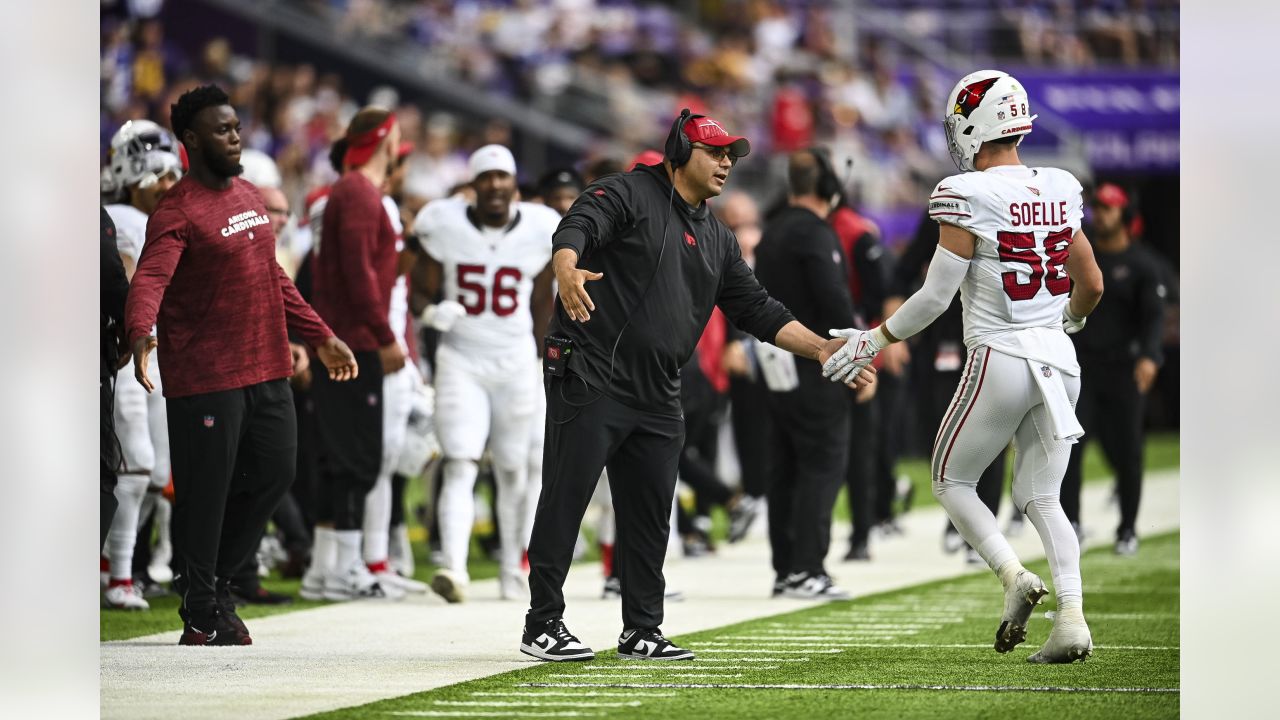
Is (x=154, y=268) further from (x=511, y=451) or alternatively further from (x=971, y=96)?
(x=971, y=96)

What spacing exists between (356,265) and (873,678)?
3.75 metres

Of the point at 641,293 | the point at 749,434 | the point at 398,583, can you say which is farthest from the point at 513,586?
the point at 749,434

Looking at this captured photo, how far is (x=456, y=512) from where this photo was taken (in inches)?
366

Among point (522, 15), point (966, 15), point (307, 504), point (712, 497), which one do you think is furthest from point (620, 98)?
point (307, 504)

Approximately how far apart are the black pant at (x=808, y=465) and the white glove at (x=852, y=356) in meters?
2.87

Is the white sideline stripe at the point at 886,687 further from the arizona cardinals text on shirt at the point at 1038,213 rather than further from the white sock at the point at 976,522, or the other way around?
the arizona cardinals text on shirt at the point at 1038,213

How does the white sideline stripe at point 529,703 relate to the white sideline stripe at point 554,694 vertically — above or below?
above

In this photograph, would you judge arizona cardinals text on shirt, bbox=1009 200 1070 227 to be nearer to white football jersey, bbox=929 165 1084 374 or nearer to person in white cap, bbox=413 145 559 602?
white football jersey, bbox=929 165 1084 374

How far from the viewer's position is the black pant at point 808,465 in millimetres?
9625

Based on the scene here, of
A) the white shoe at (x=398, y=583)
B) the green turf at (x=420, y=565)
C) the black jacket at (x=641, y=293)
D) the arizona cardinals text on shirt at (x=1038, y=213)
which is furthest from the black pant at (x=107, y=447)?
the arizona cardinals text on shirt at (x=1038, y=213)

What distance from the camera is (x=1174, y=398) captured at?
26.3m

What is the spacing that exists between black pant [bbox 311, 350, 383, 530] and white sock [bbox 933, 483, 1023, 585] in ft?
11.6

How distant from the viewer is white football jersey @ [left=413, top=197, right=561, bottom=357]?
9328 millimetres

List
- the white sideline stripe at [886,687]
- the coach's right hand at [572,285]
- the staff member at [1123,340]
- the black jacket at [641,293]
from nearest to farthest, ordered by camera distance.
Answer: the white sideline stripe at [886,687]
the coach's right hand at [572,285]
the black jacket at [641,293]
the staff member at [1123,340]
